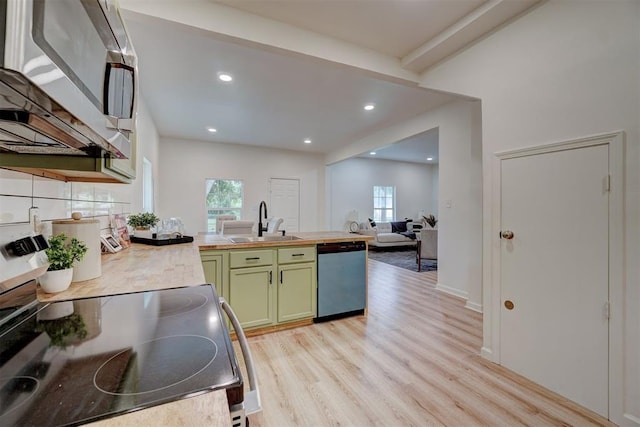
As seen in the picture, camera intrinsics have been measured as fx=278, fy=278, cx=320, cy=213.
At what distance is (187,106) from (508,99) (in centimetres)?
410

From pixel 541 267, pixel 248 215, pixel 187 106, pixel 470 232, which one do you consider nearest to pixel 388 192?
pixel 248 215

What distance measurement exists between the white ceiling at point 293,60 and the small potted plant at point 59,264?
1586 mm

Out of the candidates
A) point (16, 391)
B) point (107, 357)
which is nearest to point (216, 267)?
point (107, 357)

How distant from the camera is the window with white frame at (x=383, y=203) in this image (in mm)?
9055

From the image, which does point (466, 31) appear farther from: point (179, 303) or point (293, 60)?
point (179, 303)

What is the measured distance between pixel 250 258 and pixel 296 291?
0.59 meters

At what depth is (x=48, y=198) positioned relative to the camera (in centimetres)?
133

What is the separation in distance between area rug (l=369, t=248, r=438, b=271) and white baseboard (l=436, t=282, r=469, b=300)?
1371 millimetres

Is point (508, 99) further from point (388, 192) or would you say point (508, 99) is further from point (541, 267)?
point (388, 192)

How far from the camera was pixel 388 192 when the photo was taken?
9258 mm

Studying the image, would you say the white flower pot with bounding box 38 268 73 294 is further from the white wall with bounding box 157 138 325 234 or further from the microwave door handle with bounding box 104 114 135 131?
the white wall with bounding box 157 138 325 234

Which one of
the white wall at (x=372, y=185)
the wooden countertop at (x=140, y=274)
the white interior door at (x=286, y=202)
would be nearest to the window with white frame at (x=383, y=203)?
the white wall at (x=372, y=185)

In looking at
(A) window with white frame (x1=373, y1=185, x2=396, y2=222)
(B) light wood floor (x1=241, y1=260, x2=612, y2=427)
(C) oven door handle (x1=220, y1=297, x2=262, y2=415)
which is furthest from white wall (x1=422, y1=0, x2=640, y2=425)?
(A) window with white frame (x1=373, y1=185, x2=396, y2=222)

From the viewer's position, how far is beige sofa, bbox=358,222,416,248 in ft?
25.4
